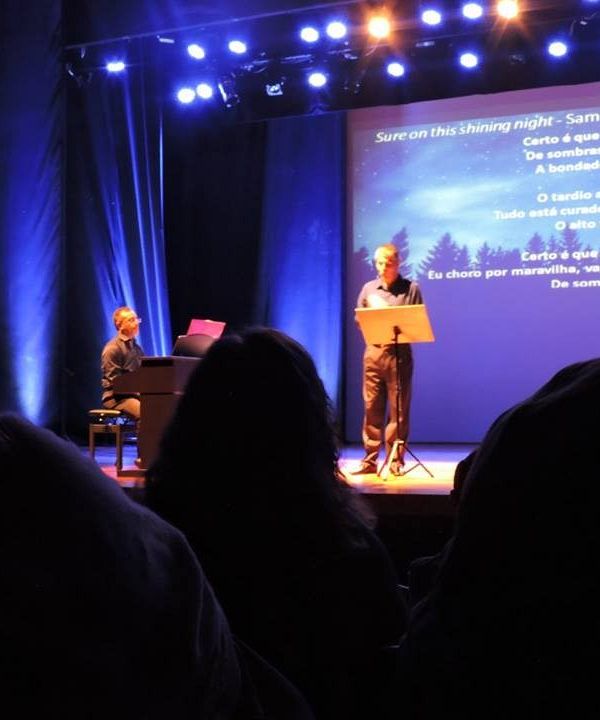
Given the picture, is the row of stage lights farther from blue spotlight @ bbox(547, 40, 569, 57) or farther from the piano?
the piano

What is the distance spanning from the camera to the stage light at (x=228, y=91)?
7219mm

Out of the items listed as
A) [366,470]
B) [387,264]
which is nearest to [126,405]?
[366,470]

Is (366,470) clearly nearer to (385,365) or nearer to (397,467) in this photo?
(397,467)

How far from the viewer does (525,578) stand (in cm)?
64

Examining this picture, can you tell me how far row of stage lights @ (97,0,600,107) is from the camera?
19.8 ft

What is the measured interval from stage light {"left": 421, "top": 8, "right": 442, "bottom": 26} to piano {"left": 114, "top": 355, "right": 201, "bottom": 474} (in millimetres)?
3331

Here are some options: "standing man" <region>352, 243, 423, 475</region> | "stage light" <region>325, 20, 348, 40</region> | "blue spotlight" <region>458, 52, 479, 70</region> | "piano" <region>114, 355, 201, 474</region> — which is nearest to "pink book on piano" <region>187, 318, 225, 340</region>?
"piano" <region>114, 355, 201, 474</region>

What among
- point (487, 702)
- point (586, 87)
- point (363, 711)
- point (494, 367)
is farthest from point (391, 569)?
point (586, 87)

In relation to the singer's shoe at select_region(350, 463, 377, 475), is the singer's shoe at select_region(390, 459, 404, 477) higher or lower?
higher

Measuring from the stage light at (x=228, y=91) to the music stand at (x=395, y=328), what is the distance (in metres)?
3.38

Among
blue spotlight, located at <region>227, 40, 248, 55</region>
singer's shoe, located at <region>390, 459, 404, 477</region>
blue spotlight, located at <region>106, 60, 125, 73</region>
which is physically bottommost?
singer's shoe, located at <region>390, 459, 404, 477</region>

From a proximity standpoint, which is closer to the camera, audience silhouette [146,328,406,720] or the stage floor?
audience silhouette [146,328,406,720]

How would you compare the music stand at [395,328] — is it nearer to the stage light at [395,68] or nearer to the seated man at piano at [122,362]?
the seated man at piano at [122,362]

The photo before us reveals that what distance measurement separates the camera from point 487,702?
694 mm
